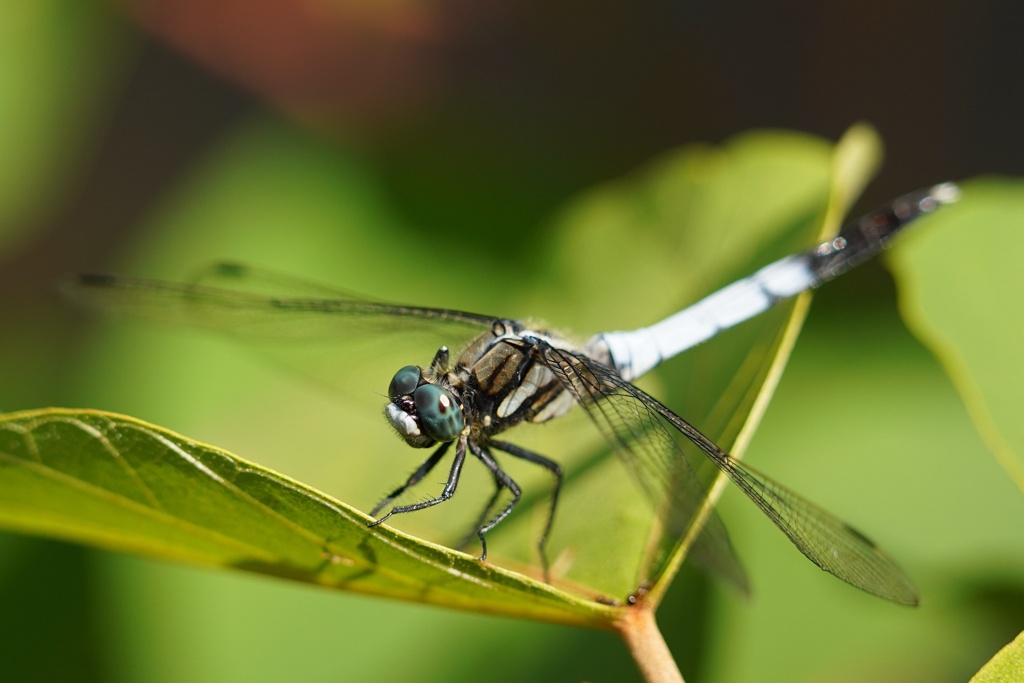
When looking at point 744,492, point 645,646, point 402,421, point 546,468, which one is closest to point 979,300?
point 744,492

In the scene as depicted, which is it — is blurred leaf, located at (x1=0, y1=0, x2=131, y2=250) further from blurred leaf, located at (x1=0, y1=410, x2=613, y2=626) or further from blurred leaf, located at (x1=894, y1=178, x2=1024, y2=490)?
blurred leaf, located at (x1=894, y1=178, x2=1024, y2=490)

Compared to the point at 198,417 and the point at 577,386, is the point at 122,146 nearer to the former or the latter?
the point at 198,417

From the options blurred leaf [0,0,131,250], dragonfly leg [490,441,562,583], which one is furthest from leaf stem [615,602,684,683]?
blurred leaf [0,0,131,250]

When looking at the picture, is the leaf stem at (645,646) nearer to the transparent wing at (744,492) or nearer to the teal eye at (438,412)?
the transparent wing at (744,492)

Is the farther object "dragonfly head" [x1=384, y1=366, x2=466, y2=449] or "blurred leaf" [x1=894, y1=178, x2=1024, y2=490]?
"dragonfly head" [x1=384, y1=366, x2=466, y2=449]

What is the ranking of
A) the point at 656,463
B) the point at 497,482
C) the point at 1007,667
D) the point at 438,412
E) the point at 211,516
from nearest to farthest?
1. the point at 1007,667
2. the point at 211,516
3. the point at 656,463
4. the point at 438,412
5. the point at 497,482

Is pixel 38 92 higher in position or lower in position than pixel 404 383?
higher

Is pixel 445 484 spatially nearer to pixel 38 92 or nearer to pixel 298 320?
pixel 298 320
